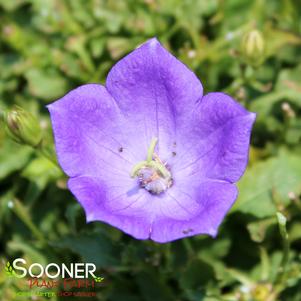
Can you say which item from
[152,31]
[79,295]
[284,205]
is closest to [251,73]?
[152,31]

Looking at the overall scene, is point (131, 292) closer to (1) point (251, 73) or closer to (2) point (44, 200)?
(2) point (44, 200)

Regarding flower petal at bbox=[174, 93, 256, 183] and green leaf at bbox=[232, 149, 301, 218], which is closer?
flower petal at bbox=[174, 93, 256, 183]

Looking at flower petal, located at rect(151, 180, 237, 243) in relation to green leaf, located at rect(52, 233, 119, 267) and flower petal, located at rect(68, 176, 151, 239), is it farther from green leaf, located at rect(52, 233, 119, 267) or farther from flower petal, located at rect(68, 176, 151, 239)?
green leaf, located at rect(52, 233, 119, 267)

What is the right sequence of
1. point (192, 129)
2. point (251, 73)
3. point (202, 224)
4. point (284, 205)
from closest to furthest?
1. point (202, 224)
2. point (192, 129)
3. point (284, 205)
4. point (251, 73)

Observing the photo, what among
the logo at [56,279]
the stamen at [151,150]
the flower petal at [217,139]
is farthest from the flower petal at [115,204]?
the logo at [56,279]

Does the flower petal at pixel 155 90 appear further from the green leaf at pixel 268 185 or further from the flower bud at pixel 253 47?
the flower bud at pixel 253 47

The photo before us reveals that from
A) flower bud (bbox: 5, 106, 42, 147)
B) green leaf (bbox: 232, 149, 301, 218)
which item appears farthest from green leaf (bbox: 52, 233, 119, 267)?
green leaf (bbox: 232, 149, 301, 218)

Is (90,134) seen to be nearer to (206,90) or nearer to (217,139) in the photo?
(217,139)
